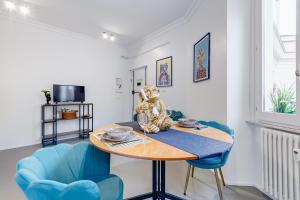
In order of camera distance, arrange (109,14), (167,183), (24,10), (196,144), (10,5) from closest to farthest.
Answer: (196,144)
(167,183)
(10,5)
(24,10)
(109,14)

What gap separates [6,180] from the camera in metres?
2.07

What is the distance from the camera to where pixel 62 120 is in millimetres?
3939

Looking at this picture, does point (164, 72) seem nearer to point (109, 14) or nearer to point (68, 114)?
point (109, 14)

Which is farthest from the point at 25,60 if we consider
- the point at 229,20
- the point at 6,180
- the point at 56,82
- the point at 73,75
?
the point at 229,20

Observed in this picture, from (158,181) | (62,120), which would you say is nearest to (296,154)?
(158,181)

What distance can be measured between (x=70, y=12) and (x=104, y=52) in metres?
1.63

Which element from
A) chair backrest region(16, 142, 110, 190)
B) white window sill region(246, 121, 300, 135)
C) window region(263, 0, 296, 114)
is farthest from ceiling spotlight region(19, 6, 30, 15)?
white window sill region(246, 121, 300, 135)

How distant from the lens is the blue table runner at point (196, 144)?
0.91 m

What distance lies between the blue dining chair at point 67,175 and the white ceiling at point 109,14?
265cm

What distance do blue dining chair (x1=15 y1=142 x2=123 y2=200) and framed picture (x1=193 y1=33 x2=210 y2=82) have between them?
1.93 meters

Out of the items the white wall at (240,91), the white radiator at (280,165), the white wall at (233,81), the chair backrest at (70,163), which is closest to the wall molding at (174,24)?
the white wall at (233,81)

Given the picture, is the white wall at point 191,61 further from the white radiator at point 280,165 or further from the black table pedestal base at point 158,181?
the black table pedestal base at point 158,181

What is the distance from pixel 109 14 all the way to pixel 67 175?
10.1ft

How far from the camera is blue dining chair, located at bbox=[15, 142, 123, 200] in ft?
2.09
